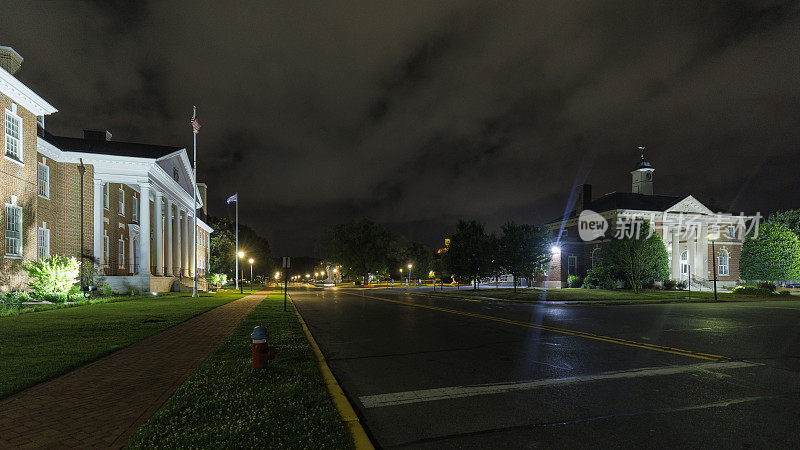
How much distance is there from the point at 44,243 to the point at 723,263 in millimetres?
64378

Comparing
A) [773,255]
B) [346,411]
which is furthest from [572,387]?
[773,255]

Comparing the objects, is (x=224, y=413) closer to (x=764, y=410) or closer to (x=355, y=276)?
(x=764, y=410)

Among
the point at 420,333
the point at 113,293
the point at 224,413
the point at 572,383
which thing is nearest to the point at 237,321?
the point at 420,333

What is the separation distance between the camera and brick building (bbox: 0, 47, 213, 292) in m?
19.5

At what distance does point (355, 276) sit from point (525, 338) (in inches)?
2506

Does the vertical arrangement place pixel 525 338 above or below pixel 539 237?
below

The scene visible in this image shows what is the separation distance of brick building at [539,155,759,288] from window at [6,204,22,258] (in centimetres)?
4553

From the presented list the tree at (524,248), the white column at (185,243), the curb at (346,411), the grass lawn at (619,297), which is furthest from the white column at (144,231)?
the tree at (524,248)

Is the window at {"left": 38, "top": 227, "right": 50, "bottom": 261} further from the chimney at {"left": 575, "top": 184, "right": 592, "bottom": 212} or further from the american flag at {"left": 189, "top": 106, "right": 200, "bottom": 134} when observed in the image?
the chimney at {"left": 575, "top": 184, "right": 592, "bottom": 212}

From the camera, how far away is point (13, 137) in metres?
19.8

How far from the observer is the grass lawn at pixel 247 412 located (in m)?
3.97

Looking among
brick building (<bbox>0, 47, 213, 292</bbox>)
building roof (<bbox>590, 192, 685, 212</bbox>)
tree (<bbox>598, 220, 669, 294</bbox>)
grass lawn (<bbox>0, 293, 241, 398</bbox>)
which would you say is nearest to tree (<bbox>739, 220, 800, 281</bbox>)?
building roof (<bbox>590, 192, 685, 212</bbox>)

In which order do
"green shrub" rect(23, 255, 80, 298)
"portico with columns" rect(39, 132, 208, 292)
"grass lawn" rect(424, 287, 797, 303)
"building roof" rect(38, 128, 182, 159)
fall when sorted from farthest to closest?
"grass lawn" rect(424, 287, 797, 303)
"building roof" rect(38, 128, 182, 159)
"portico with columns" rect(39, 132, 208, 292)
"green shrub" rect(23, 255, 80, 298)

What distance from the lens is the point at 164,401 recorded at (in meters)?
5.32
